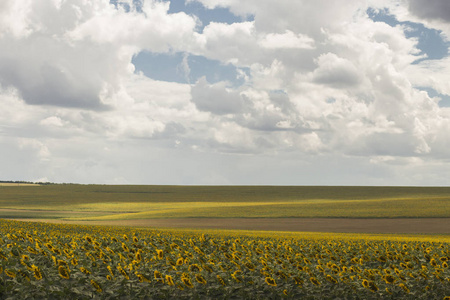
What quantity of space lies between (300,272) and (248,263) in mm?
1149

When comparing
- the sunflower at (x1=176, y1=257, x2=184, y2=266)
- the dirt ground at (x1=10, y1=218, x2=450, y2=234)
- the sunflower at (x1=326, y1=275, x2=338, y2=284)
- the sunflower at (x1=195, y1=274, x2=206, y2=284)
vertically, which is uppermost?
the sunflower at (x1=176, y1=257, x2=184, y2=266)

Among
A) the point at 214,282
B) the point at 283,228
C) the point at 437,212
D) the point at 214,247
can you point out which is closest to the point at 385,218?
the point at 437,212

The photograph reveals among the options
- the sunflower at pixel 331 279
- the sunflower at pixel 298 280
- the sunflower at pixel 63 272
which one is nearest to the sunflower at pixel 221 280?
the sunflower at pixel 298 280

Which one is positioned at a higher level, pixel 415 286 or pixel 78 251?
pixel 78 251

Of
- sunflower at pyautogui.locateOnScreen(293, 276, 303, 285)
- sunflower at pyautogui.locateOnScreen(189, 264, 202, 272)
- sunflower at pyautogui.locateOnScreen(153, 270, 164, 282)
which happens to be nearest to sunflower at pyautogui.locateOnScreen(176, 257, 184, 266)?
sunflower at pyautogui.locateOnScreen(189, 264, 202, 272)

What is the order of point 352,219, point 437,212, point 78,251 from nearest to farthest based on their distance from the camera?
point 78,251, point 352,219, point 437,212

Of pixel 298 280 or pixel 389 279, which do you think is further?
pixel 389 279

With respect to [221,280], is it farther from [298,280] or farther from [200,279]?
[298,280]

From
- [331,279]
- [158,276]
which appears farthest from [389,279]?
[158,276]

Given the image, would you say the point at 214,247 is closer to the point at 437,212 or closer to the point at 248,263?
the point at 248,263

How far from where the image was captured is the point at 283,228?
46281mm

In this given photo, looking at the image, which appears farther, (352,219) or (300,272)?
(352,219)

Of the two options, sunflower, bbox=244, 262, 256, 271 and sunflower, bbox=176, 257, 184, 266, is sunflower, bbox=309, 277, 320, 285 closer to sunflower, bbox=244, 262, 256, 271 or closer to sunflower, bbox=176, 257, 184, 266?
sunflower, bbox=244, 262, 256, 271

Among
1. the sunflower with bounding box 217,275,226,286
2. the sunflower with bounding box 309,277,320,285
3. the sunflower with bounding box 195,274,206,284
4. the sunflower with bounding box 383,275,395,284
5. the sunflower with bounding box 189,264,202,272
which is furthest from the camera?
the sunflower with bounding box 383,275,395,284
